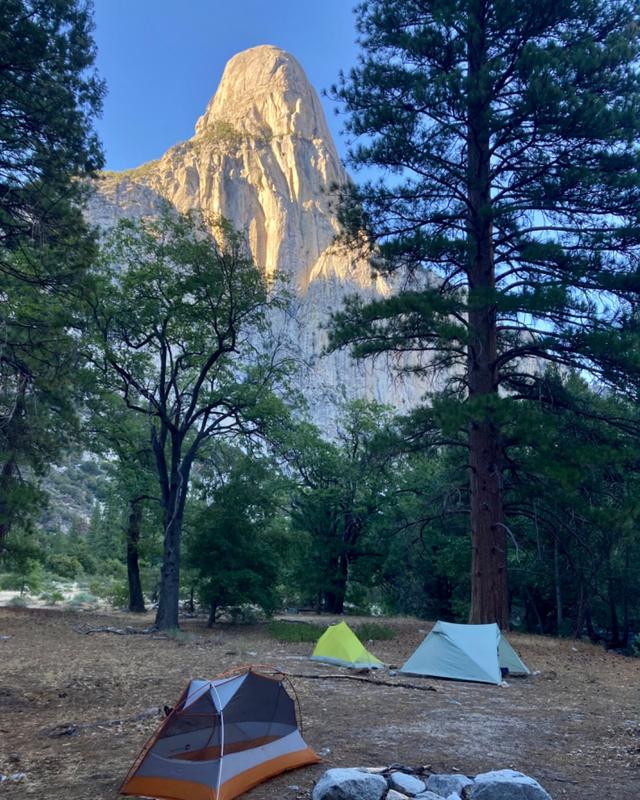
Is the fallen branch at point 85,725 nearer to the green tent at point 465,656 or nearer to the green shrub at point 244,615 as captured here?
the green tent at point 465,656

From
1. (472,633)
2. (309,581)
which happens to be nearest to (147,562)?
(309,581)

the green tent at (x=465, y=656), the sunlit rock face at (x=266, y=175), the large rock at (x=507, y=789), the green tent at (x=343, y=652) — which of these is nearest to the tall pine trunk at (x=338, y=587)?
the green tent at (x=343, y=652)

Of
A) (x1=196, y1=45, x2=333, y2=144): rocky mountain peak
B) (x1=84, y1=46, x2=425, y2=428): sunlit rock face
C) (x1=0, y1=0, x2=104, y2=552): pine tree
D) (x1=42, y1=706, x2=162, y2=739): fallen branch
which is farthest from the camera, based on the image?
(x1=196, y1=45, x2=333, y2=144): rocky mountain peak

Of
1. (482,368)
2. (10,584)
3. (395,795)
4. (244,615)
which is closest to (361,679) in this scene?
(395,795)

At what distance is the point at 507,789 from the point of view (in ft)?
14.4

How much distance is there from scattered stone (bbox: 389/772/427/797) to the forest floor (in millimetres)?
724

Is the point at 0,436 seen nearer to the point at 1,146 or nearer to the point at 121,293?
the point at 121,293

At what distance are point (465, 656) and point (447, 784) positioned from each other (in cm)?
596

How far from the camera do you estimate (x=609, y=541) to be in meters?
17.3

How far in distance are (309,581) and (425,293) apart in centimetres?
1517

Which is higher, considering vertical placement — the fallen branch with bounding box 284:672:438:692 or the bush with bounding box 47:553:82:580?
the bush with bounding box 47:553:82:580

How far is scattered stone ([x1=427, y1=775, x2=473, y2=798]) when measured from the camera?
4.62 m

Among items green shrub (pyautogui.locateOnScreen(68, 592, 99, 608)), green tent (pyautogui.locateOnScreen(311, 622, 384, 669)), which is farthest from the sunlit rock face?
green tent (pyautogui.locateOnScreen(311, 622, 384, 669))

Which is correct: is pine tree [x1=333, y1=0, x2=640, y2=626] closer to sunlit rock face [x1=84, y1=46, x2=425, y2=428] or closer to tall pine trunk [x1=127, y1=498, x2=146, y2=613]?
tall pine trunk [x1=127, y1=498, x2=146, y2=613]
